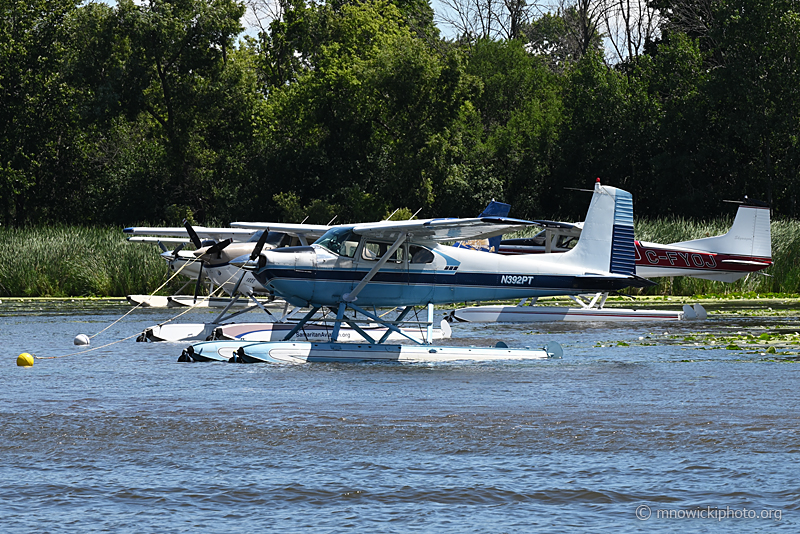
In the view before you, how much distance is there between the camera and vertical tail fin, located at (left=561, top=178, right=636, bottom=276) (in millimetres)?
14383

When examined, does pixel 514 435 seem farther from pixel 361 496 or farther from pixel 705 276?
pixel 705 276

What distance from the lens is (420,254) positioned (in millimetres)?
12938

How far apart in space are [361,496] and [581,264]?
29.5ft

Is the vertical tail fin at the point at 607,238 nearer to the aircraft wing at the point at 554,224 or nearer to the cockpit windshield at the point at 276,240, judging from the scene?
the aircraft wing at the point at 554,224

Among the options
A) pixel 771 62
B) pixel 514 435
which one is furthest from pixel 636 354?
pixel 771 62

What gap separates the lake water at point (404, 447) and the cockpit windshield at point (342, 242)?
5.01 ft

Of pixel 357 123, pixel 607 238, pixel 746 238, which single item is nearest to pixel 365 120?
pixel 357 123

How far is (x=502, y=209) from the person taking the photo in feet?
43.2

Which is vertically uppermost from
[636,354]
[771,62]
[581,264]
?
[771,62]

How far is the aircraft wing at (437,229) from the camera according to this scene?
11.8m

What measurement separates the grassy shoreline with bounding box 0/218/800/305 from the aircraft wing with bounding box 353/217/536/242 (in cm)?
1364

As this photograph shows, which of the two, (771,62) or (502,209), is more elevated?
(771,62)

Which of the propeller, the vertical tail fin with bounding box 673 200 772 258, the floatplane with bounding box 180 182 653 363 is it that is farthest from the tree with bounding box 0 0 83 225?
the floatplane with bounding box 180 182 653 363

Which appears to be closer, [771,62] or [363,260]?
[363,260]
